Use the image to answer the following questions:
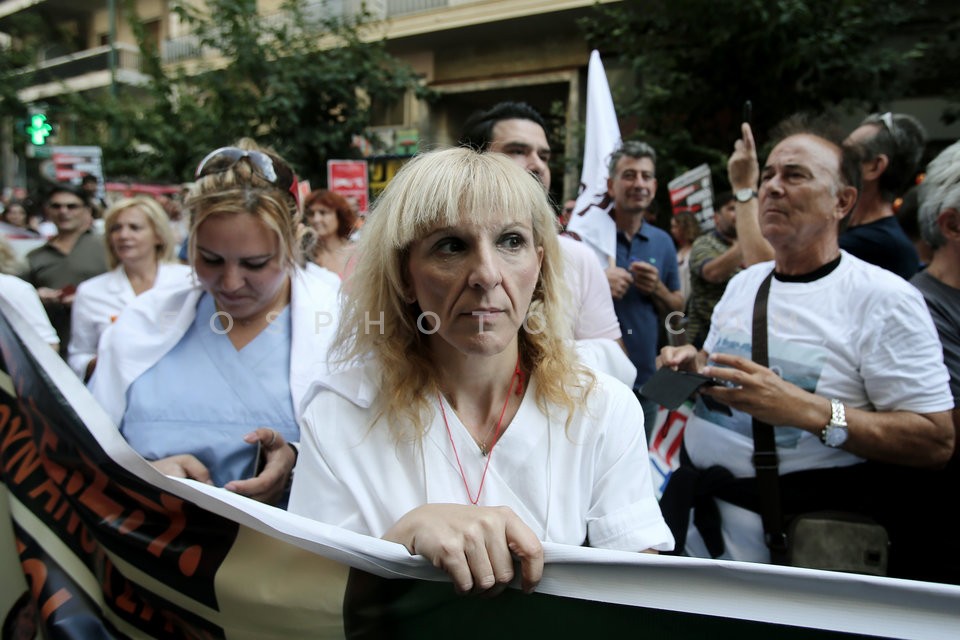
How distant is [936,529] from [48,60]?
34769 millimetres

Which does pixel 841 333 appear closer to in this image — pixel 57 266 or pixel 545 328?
pixel 545 328

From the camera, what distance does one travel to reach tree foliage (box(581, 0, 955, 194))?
784cm

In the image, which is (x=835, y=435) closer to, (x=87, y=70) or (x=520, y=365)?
(x=520, y=365)

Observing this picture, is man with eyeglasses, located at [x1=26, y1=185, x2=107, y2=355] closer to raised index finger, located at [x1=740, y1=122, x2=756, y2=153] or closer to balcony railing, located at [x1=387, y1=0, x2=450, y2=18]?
raised index finger, located at [x1=740, y1=122, x2=756, y2=153]

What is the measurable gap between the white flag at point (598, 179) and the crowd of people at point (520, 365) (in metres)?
0.66

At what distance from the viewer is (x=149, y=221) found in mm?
4121

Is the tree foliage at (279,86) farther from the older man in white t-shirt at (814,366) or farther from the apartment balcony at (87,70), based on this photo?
the apartment balcony at (87,70)

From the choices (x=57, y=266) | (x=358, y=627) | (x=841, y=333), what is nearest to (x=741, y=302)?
(x=841, y=333)

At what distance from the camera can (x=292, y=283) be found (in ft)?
7.12

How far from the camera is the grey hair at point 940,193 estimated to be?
210 cm

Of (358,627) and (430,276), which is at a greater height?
(430,276)

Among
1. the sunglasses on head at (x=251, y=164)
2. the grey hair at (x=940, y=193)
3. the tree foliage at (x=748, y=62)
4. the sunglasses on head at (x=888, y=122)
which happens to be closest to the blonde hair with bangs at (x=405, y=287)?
the sunglasses on head at (x=251, y=164)

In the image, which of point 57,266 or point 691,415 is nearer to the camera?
point 691,415

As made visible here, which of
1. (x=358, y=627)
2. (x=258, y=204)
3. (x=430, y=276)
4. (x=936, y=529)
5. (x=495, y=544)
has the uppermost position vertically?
(x=258, y=204)
